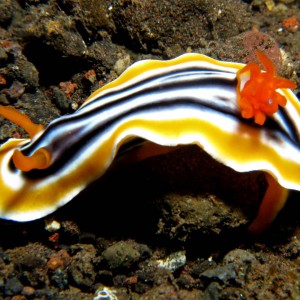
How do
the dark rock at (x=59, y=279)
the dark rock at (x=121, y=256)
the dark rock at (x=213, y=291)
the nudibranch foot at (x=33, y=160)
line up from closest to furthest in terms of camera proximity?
the nudibranch foot at (x=33, y=160)
the dark rock at (x=213, y=291)
the dark rock at (x=59, y=279)
the dark rock at (x=121, y=256)

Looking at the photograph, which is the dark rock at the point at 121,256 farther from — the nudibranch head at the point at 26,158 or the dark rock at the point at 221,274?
the nudibranch head at the point at 26,158

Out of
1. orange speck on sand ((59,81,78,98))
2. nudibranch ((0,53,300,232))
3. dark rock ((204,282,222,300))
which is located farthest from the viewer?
orange speck on sand ((59,81,78,98))

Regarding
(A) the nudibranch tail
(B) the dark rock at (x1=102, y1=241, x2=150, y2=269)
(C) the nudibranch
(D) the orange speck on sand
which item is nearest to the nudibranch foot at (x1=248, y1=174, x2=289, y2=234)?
(C) the nudibranch

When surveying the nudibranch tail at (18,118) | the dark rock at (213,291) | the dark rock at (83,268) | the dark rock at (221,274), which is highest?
the nudibranch tail at (18,118)

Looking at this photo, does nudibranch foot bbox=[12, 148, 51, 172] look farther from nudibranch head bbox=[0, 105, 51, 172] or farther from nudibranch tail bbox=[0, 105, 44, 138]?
nudibranch tail bbox=[0, 105, 44, 138]

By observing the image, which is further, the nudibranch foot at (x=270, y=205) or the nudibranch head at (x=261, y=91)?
the nudibranch foot at (x=270, y=205)

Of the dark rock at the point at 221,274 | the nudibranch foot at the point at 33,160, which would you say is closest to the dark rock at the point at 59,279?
the nudibranch foot at the point at 33,160

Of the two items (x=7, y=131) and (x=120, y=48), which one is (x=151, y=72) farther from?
(x=7, y=131)

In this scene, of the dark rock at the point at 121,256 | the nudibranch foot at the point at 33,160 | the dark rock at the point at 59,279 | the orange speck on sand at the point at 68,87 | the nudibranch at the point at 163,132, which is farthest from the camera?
the orange speck on sand at the point at 68,87

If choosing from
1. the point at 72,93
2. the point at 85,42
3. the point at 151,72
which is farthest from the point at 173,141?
the point at 85,42
